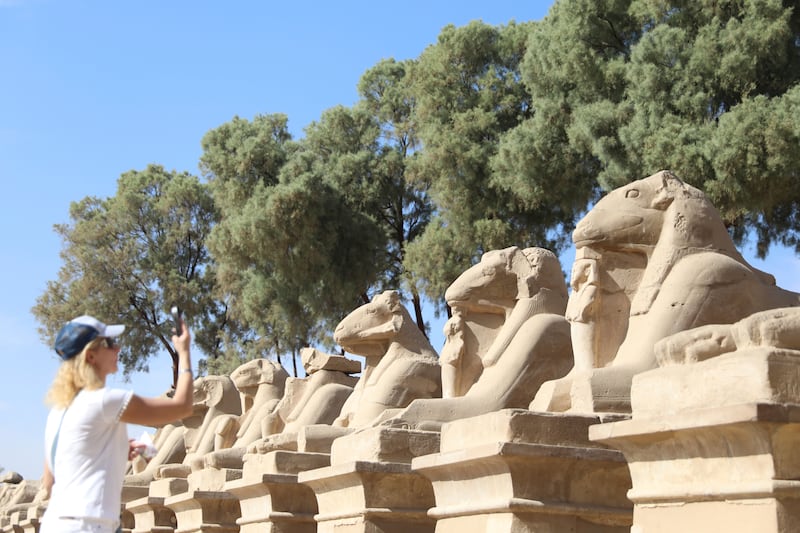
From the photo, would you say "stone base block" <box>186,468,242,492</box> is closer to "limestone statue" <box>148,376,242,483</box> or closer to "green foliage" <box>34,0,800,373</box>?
"limestone statue" <box>148,376,242,483</box>

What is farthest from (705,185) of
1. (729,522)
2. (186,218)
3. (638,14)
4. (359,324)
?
(186,218)

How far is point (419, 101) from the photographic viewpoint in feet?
64.1

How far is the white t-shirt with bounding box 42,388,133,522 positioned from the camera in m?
3.84

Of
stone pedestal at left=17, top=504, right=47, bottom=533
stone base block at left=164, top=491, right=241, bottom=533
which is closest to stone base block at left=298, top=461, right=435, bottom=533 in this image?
stone base block at left=164, top=491, right=241, bottom=533

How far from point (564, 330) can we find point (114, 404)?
457cm

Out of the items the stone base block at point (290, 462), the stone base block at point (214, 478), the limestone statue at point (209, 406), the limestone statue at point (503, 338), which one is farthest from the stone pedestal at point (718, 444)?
the limestone statue at point (209, 406)

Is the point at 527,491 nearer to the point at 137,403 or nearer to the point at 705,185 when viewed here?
the point at 137,403

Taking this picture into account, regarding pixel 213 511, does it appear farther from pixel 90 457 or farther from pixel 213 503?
pixel 90 457

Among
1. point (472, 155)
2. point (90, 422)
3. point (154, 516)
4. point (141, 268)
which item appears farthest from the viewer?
point (141, 268)

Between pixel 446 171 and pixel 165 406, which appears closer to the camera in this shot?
pixel 165 406

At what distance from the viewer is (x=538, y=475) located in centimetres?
585

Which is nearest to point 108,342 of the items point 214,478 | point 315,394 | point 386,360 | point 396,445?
point 396,445

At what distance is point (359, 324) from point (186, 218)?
1860 cm

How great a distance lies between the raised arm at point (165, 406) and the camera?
3928mm
